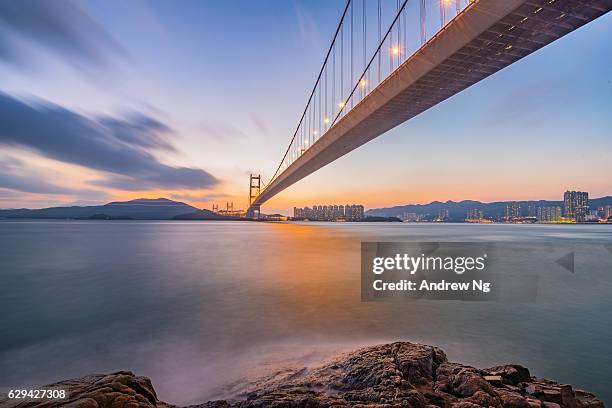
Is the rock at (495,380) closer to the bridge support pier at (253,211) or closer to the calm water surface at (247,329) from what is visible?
the calm water surface at (247,329)

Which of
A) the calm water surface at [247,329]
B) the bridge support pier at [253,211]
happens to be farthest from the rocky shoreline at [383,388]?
the bridge support pier at [253,211]

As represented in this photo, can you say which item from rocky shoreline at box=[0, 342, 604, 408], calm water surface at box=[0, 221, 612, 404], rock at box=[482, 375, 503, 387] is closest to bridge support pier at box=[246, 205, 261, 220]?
calm water surface at box=[0, 221, 612, 404]

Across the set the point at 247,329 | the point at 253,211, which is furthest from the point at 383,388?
the point at 253,211

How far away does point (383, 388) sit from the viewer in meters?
2.46

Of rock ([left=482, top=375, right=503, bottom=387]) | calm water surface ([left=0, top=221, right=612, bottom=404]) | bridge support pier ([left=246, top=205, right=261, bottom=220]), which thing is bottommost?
calm water surface ([left=0, top=221, right=612, bottom=404])

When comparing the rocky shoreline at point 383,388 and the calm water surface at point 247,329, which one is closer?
the rocky shoreline at point 383,388

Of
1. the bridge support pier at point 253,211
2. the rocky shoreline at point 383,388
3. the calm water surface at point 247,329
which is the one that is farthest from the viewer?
the bridge support pier at point 253,211

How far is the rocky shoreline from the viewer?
2068 millimetres

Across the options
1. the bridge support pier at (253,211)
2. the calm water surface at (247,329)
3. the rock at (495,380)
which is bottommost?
the calm water surface at (247,329)

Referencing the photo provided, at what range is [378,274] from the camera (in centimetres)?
1038

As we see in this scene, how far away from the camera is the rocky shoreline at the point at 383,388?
81.4 inches

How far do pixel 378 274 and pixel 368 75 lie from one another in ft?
60.8

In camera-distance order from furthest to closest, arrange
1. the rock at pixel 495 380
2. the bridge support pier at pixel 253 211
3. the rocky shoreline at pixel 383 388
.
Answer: the bridge support pier at pixel 253 211 < the rock at pixel 495 380 < the rocky shoreline at pixel 383 388

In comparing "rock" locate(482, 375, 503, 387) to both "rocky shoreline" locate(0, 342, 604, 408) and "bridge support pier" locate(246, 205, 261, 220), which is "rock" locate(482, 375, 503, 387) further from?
"bridge support pier" locate(246, 205, 261, 220)
